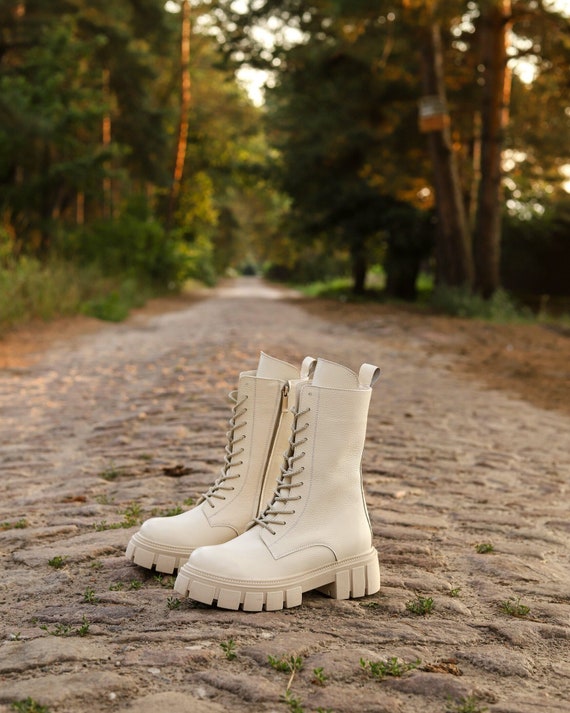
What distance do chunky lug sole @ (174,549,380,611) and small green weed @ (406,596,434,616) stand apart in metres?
0.17

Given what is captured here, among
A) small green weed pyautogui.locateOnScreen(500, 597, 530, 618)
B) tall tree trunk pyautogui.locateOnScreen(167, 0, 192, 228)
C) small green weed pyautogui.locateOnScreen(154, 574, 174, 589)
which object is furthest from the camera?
tall tree trunk pyautogui.locateOnScreen(167, 0, 192, 228)

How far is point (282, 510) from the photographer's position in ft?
8.19

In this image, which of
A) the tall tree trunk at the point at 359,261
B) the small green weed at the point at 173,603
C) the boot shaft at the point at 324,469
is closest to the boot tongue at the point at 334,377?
the boot shaft at the point at 324,469

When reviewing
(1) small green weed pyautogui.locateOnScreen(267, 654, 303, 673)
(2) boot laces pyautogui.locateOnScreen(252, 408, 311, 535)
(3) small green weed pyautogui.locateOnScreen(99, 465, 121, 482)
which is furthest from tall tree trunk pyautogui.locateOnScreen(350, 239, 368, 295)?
(1) small green weed pyautogui.locateOnScreen(267, 654, 303, 673)

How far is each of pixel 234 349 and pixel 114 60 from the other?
652 inches

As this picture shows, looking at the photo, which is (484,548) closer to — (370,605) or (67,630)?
(370,605)

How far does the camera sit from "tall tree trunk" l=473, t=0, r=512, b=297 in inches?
664

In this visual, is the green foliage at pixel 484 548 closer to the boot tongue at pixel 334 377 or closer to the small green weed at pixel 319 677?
the boot tongue at pixel 334 377

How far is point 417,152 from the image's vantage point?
20797 mm

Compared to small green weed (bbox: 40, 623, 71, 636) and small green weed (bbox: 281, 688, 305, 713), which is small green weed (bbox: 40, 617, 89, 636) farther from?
small green weed (bbox: 281, 688, 305, 713)

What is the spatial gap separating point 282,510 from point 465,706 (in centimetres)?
84

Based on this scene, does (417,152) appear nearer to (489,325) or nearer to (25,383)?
(489,325)

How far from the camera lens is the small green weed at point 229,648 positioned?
2.04 meters

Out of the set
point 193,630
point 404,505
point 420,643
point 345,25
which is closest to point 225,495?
A: point 193,630
